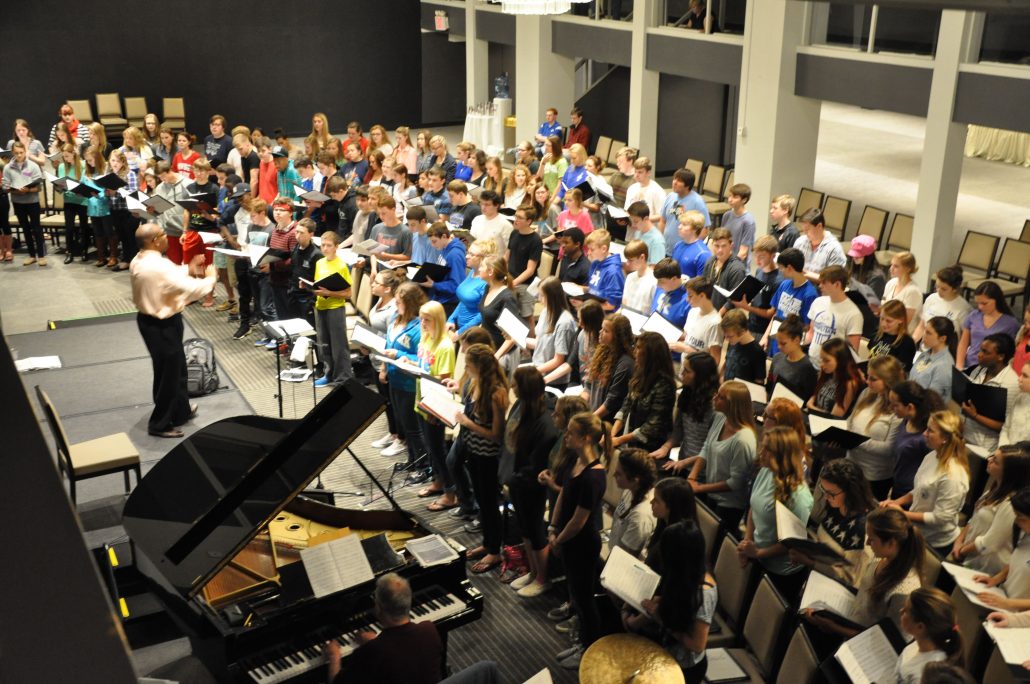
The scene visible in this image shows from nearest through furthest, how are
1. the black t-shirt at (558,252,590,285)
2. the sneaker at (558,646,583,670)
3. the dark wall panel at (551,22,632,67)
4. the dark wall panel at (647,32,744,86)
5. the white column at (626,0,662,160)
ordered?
the sneaker at (558,646,583,670) < the black t-shirt at (558,252,590,285) < the dark wall panel at (647,32,744,86) < the white column at (626,0,662,160) < the dark wall panel at (551,22,632,67)

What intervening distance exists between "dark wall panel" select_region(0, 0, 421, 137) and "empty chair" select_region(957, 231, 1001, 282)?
567 inches

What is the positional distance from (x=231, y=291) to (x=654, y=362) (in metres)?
7.06

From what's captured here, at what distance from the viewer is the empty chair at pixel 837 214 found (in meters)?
12.5

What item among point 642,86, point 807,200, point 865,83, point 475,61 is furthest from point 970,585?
point 475,61

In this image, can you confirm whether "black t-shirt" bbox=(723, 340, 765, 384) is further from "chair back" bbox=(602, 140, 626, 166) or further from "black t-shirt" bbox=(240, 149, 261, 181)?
"chair back" bbox=(602, 140, 626, 166)

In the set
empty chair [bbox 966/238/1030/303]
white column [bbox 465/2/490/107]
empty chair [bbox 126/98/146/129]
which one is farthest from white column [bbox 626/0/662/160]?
empty chair [bbox 126/98/146/129]

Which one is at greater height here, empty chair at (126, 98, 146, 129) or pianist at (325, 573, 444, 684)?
empty chair at (126, 98, 146, 129)

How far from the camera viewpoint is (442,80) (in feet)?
81.7

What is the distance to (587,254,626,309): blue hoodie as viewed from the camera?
8396 millimetres

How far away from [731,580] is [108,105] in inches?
740

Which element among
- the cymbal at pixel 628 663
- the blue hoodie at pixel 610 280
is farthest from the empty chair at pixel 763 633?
the blue hoodie at pixel 610 280

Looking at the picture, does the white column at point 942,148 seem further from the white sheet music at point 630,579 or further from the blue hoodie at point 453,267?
the white sheet music at point 630,579

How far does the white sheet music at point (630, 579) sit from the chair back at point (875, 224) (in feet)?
27.5

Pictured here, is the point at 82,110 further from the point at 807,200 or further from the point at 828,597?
the point at 828,597
